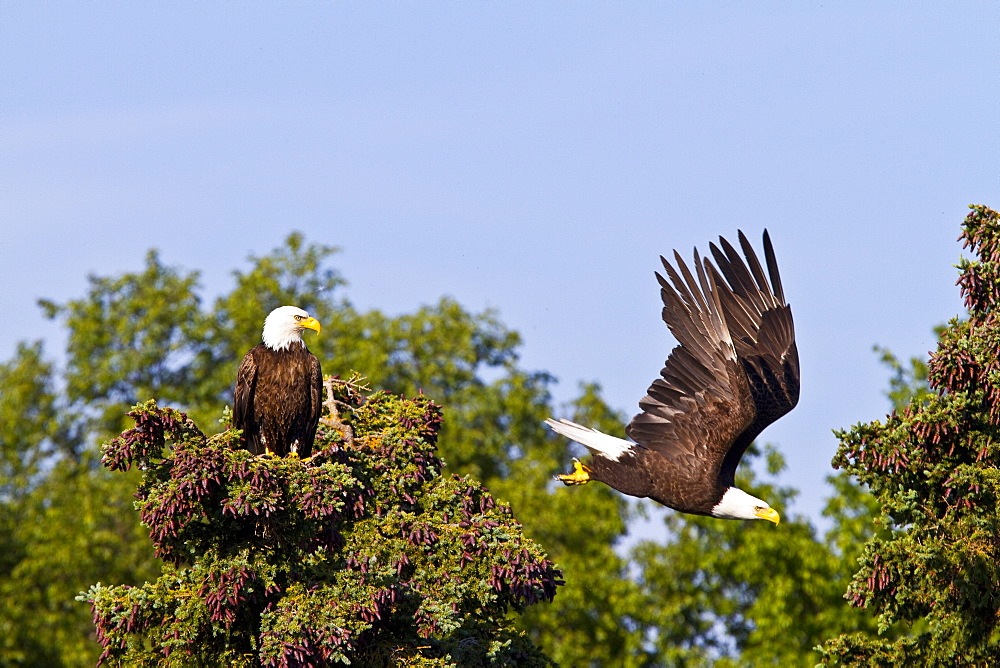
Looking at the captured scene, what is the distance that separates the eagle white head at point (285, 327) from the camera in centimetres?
948

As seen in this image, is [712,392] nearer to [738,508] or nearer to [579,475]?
[738,508]

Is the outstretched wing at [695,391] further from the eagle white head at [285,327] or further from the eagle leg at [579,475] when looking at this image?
the eagle white head at [285,327]

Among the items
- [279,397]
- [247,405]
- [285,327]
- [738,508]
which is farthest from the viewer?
[738,508]

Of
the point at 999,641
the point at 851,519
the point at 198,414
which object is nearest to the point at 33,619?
the point at 198,414

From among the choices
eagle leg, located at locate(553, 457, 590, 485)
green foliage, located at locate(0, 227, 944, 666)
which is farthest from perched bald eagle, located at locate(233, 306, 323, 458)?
green foliage, located at locate(0, 227, 944, 666)

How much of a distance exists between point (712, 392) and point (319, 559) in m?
3.38

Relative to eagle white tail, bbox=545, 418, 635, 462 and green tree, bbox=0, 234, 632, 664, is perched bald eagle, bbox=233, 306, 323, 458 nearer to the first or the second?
eagle white tail, bbox=545, 418, 635, 462

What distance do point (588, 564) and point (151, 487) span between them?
19.2 metres

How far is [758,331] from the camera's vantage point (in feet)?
32.5

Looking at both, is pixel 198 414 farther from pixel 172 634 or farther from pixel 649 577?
pixel 172 634

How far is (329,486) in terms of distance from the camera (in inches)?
297

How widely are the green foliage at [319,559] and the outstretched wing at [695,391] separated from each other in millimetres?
1517

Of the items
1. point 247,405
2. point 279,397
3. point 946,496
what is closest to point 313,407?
point 279,397

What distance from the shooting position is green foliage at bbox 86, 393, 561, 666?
293 inches
